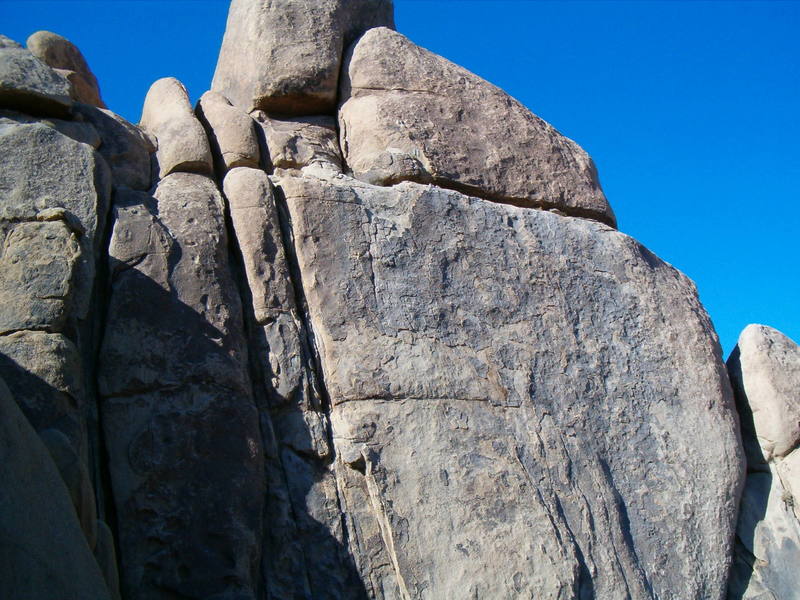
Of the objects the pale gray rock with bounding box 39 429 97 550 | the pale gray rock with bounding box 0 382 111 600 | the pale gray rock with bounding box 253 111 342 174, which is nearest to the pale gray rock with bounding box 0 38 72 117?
the pale gray rock with bounding box 253 111 342 174

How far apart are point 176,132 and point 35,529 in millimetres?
3668

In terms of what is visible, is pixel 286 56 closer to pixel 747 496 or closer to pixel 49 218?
pixel 49 218

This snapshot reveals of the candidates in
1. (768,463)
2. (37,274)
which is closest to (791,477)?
(768,463)

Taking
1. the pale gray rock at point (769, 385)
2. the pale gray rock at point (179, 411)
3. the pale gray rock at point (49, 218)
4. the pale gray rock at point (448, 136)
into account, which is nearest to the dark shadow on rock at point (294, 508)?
the pale gray rock at point (179, 411)

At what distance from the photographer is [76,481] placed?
3.66 metres

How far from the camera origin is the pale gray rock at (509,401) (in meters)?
5.07

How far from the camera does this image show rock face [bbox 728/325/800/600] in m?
5.85

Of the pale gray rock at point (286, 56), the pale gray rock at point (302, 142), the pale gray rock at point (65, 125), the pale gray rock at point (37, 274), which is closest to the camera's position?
the pale gray rock at point (37, 274)

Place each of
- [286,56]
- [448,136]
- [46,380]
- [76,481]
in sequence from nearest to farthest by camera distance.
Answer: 1. [76,481]
2. [46,380]
3. [448,136]
4. [286,56]

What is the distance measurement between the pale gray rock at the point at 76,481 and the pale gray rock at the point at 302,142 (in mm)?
2987

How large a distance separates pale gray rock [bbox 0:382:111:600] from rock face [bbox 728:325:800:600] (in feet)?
13.4

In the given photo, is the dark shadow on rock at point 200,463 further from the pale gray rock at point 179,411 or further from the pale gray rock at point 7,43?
the pale gray rock at point 7,43

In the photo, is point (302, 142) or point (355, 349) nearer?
point (355, 349)

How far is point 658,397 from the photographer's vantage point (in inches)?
240
